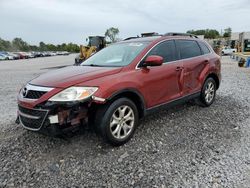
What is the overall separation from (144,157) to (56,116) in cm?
138

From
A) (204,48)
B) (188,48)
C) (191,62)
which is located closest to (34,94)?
(191,62)

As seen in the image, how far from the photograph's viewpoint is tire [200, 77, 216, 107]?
Result: 17.6 feet

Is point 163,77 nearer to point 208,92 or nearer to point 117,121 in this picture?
point 117,121

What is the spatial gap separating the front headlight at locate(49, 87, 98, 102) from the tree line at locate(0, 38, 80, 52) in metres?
81.0

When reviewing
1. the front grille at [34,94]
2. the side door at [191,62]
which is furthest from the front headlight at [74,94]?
the side door at [191,62]

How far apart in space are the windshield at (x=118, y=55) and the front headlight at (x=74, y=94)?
2.94ft

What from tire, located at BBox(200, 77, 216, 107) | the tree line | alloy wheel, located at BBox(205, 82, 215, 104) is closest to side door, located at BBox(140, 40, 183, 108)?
tire, located at BBox(200, 77, 216, 107)

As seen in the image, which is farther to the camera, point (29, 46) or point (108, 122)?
point (29, 46)

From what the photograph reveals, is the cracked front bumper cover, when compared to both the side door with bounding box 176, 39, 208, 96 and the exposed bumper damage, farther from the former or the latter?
the side door with bounding box 176, 39, 208, 96

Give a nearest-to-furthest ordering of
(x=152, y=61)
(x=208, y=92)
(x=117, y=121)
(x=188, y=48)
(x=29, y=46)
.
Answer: (x=117, y=121)
(x=152, y=61)
(x=188, y=48)
(x=208, y=92)
(x=29, y=46)

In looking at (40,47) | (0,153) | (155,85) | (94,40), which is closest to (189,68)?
(155,85)

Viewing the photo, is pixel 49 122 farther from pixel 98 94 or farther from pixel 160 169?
pixel 160 169

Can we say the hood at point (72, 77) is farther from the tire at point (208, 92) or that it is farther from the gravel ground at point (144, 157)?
the tire at point (208, 92)

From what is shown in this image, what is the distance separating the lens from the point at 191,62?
492 cm
